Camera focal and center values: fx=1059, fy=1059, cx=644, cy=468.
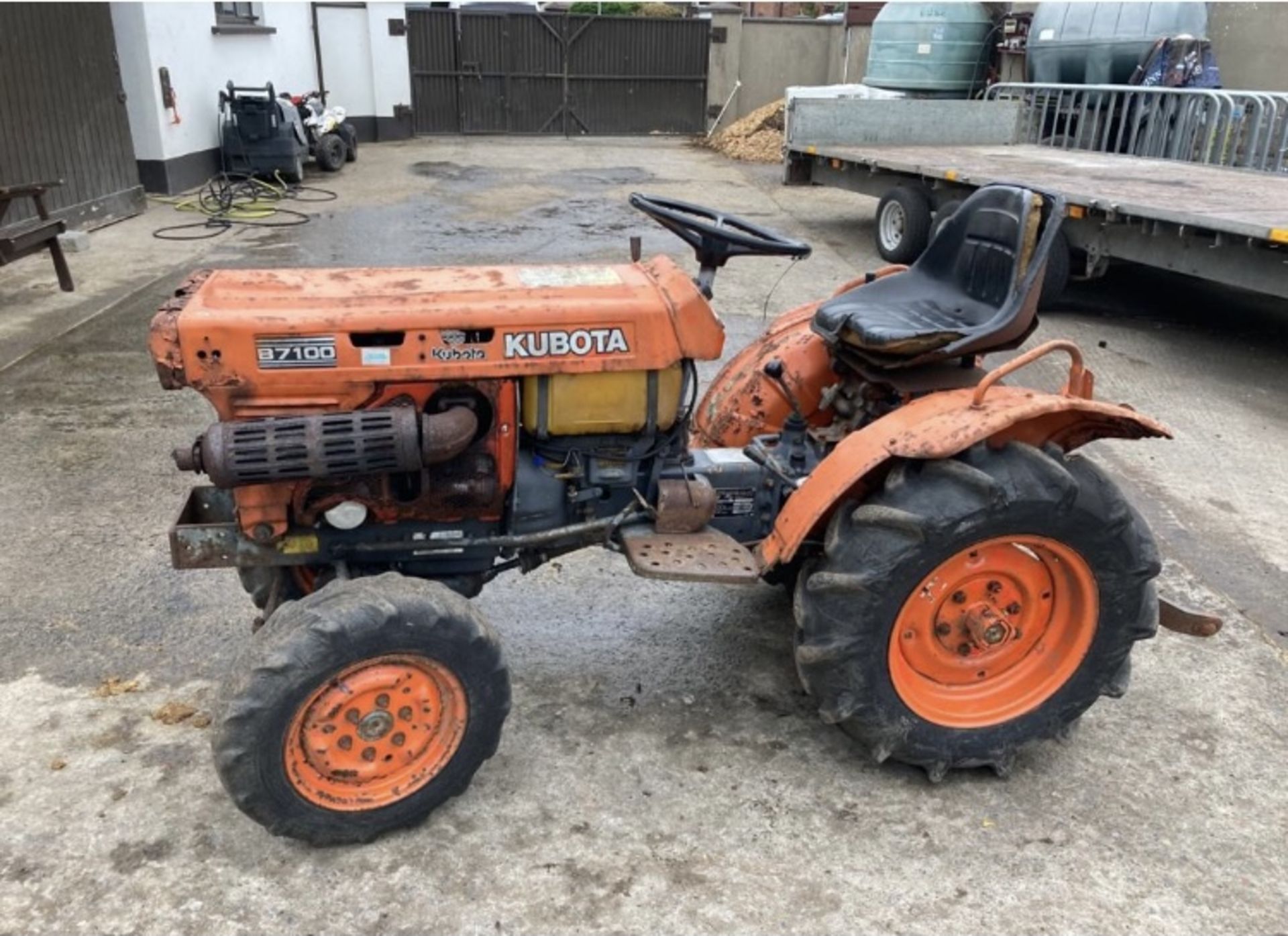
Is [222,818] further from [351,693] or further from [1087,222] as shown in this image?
[1087,222]

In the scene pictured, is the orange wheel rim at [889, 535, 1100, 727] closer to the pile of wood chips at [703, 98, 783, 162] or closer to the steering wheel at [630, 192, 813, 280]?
the steering wheel at [630, 192, 813, 280]

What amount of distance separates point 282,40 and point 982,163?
10002 millimetres

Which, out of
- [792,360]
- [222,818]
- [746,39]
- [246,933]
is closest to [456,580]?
[222,818]

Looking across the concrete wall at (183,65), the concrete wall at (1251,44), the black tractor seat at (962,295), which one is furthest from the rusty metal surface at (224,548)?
the concrete wall at (1251,44)

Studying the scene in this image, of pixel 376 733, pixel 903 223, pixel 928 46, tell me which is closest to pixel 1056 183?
pixel 903 223

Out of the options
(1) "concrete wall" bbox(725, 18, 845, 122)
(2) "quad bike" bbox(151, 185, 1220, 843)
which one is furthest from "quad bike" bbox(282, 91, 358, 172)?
(2) "quad bike" bbox(151, 185, 1220, 843)

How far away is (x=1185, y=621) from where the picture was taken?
2.78 metres

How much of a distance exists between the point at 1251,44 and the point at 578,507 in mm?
11729

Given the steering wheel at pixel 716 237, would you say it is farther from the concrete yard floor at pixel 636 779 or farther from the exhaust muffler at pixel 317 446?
the concrete yard floor at pixel 636 779

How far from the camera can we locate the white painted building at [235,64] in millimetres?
Result: 10273

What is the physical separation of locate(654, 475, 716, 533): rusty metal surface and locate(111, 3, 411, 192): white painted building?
9.65m

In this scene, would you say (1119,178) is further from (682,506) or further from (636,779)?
A: (636,779)

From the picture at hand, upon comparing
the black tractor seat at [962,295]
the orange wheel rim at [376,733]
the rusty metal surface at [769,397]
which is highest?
the black tractor seat at [962,295]

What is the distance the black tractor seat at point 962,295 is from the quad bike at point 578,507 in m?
0.01
